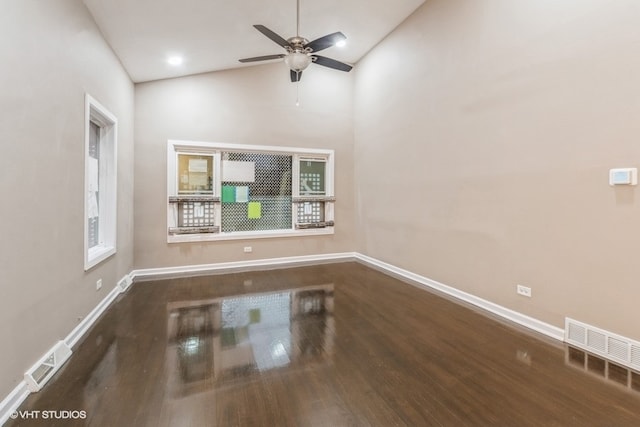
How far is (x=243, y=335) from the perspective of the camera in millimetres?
2764

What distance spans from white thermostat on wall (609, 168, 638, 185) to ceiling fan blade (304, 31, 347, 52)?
2615mm

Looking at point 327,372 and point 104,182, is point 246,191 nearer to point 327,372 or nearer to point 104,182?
point 104,182

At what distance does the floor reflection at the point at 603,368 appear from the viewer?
204cm

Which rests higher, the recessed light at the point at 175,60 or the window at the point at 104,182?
the recessed light at the point at 175,60

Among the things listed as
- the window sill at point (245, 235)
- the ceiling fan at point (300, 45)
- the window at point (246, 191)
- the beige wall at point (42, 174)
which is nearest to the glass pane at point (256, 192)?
the window at point (246, 191)

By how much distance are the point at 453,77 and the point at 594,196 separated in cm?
215

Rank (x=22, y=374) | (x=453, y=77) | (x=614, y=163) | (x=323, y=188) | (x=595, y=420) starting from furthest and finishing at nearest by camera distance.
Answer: (x=323, y=188) → (x=453, y=77) → (x=614, y=163) → (x=22, y=374) → (x=595, y=420)

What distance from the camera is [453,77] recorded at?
3746 mm

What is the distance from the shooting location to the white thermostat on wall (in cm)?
218

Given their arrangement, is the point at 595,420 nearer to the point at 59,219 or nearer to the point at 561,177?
the point at 561,177

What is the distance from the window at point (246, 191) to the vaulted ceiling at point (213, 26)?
1.30 metres

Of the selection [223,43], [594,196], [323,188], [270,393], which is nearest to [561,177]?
[594,196]

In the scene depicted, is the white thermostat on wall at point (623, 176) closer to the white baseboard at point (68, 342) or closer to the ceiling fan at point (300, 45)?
the ceiling fan at point (300, 45)

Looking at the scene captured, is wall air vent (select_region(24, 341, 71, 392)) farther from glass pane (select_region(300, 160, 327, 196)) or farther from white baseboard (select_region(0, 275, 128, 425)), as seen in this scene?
glass pane (select_region(300, 160, 327, 196))
